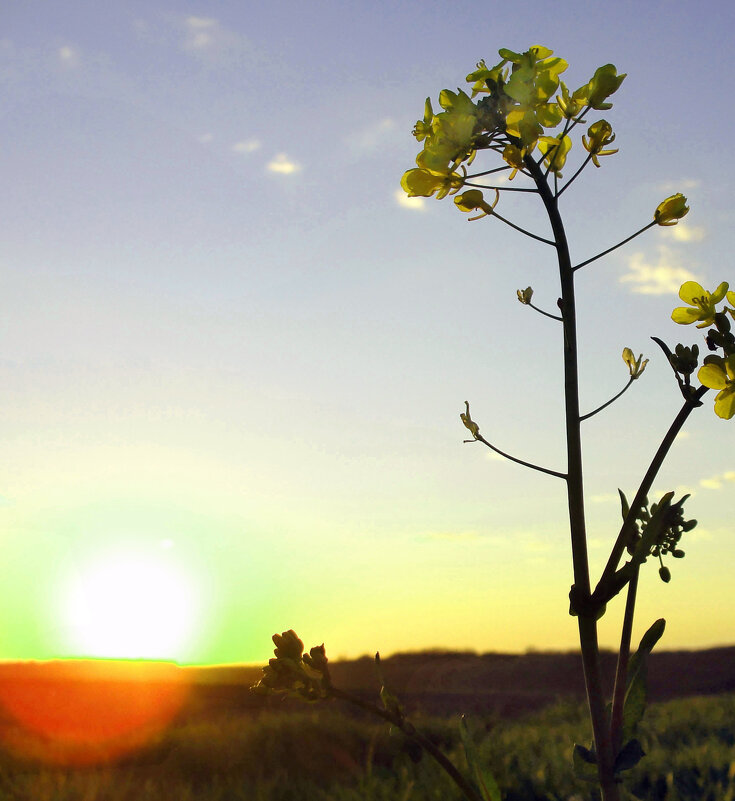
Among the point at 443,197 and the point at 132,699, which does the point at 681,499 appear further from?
the point at 132,699

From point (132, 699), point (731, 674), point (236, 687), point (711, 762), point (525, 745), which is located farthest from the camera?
point (731, 674)

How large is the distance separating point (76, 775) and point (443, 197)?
5.65 m

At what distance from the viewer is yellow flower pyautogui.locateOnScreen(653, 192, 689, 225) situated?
103 inches

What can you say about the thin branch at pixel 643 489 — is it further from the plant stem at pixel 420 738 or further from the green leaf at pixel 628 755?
the plant stem at pixel 420 738

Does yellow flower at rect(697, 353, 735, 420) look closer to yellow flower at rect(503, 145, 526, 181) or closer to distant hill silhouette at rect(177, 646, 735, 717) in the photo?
yellow flower at rect(503, 145, 526, 181)

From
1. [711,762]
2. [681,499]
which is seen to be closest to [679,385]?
[681,499]

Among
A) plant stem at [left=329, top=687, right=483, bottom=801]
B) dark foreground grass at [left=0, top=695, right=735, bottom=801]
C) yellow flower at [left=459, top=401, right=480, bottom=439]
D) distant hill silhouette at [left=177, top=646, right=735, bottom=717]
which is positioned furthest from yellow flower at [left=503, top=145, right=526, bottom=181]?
distant hill silhouette at [left=177, top=646, right=735, bottom=717]

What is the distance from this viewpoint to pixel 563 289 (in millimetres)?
2531

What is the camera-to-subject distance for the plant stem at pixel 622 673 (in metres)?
2.56

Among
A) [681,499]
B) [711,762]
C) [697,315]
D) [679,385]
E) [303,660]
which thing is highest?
[697,315]

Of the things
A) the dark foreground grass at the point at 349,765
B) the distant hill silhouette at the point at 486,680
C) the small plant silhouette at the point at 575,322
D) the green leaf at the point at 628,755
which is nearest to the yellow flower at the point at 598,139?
the small plant silhouette at the point at 575,322

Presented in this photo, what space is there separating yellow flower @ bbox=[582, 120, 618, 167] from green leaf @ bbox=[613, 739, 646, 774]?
1860 mm

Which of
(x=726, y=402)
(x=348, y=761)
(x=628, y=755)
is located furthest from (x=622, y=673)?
(x=348, y=761)

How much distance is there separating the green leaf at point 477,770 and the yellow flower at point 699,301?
150cm
